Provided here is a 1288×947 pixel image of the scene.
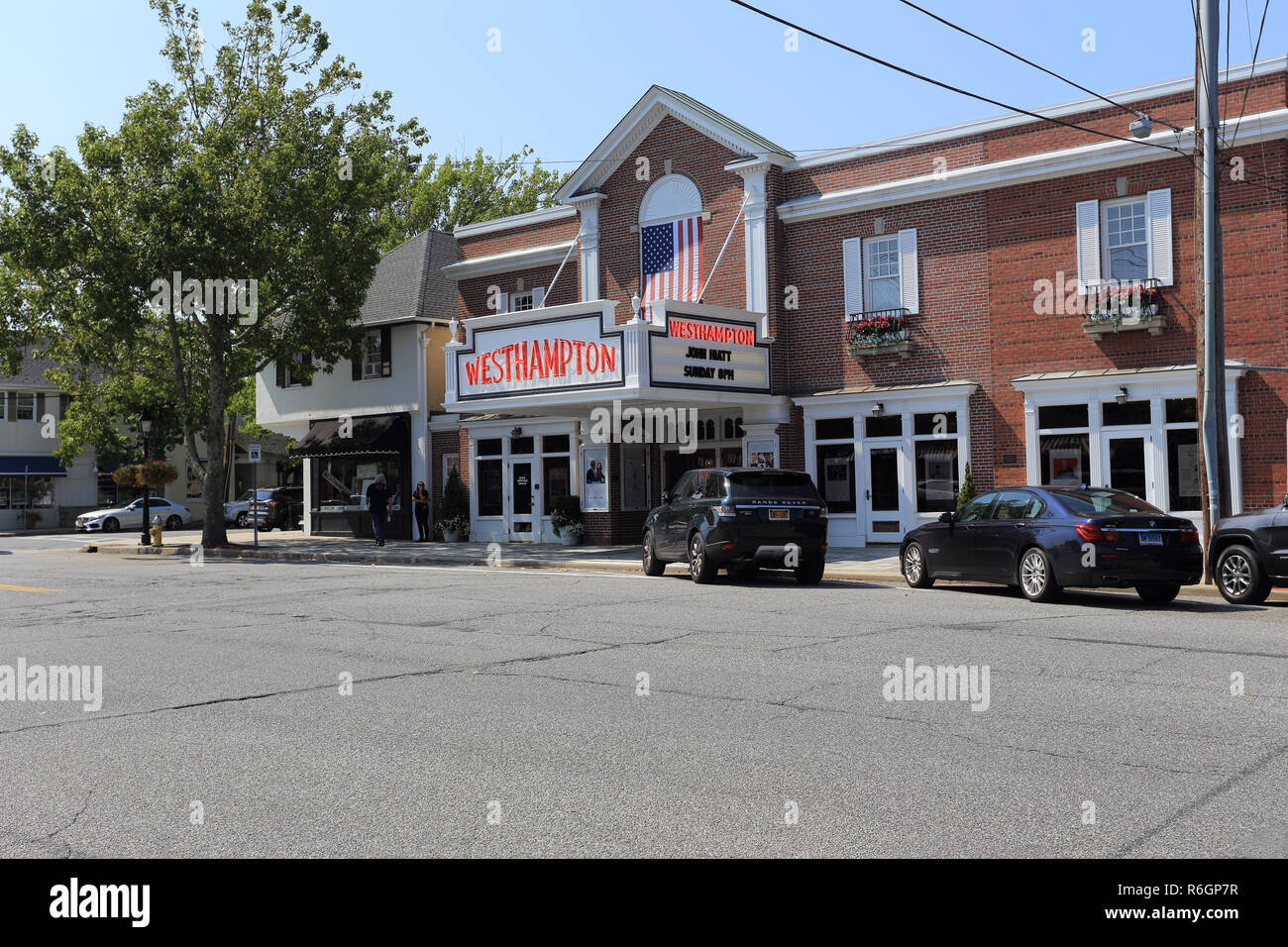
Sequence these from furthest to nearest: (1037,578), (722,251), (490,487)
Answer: (490,487) → (722,251) → (1037,578)

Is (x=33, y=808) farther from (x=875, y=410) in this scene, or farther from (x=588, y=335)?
(x=875, y=410)

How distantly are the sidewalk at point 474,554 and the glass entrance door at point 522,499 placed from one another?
717 mm

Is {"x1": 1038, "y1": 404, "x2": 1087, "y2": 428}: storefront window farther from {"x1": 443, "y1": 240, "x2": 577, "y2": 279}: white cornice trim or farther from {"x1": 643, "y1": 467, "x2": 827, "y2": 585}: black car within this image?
{"x1": 443, "y1": 240, "x2": 577, "y2": 279}: white cornice trim

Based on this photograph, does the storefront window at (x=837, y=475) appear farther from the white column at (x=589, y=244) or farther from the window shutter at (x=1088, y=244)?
the white column at (x=589, y=244)

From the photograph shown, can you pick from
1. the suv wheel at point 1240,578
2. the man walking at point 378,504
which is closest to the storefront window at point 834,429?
the suv wheel at point 1240,578

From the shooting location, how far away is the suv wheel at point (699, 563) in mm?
18312

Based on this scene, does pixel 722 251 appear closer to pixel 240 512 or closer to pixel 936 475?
pixel 936 475

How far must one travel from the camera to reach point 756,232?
1060 inches

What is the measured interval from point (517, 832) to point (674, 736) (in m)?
2.12

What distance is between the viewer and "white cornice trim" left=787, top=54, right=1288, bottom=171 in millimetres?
20891

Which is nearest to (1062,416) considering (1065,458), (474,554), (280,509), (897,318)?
(1065,458)

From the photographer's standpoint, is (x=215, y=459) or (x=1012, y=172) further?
(x=215, y=459)

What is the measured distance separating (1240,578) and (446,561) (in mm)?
15795
